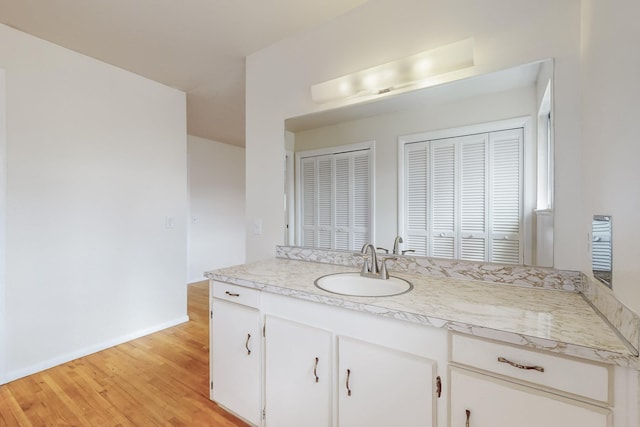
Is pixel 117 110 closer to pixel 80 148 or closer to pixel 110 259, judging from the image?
pixel 80 148

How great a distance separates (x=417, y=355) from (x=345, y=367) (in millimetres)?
303

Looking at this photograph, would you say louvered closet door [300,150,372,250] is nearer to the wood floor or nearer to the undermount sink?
the undermount sink

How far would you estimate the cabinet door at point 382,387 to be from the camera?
946 millimetres

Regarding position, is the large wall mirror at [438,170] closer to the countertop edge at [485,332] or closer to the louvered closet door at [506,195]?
the louvered closet door at [506,195]

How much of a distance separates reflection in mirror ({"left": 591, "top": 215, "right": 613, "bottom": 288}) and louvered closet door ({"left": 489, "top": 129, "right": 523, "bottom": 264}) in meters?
0.28

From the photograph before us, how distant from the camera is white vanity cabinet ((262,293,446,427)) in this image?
0.95 meters

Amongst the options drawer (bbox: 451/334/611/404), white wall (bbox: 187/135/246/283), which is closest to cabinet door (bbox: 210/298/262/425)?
drawer (bbox: 451/334/611/404)

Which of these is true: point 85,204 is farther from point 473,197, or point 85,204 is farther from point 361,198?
point 473,197

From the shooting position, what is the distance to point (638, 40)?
72cm

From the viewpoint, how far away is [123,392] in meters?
1.78

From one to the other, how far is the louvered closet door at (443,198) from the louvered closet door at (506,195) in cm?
17

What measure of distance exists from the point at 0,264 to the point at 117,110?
142 centimetres

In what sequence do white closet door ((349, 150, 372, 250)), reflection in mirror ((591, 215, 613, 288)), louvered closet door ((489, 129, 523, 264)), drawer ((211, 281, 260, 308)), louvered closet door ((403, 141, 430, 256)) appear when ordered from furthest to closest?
1. white closet door ((349, 150, 372, 250))
2. louvered closet door ((403, 141, 430, 256))
3. drawer ((211, 281, 260, 308))
4. louvered closet door ((489, 129, 523, 264))
5. reflection in mirror ((591, 215, 613, 288))

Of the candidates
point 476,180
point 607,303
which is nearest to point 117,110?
point 476,180
